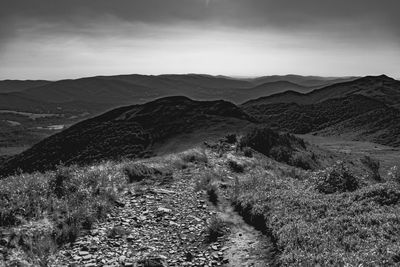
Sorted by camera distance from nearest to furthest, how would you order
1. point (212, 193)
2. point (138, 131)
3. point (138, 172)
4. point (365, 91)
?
point (212, 193) < point (138, 172) < point (138, 131) < point (365, 91)

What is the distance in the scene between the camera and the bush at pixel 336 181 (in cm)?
1603

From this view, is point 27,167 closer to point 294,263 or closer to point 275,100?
point 294,263

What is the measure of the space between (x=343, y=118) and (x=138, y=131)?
96273 millimetres

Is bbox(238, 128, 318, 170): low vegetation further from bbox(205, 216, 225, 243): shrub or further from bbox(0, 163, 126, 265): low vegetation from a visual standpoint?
bbox(205, 216, 225, 243): shrub

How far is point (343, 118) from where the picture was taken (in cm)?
12925

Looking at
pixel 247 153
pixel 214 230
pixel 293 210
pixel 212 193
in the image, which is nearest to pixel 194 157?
pixel 247 153

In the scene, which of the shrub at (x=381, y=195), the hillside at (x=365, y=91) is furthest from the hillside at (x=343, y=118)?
the shrub at (x=381, y=195)

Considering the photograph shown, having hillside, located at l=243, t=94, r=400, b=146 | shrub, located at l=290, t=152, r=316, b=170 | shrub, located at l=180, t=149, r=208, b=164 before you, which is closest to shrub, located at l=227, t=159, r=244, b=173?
shrub, located at l=180, t=149, r=208, b=164

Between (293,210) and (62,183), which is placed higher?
(62,183)

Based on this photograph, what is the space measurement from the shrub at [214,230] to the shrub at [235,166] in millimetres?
9868

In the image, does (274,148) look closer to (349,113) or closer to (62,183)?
(62,183)

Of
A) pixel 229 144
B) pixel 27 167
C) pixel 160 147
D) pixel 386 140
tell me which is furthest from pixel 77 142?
pixel 386 140

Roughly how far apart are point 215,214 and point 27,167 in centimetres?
4608

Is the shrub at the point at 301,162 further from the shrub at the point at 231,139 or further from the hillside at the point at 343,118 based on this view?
the hillside at the point at 343,118
